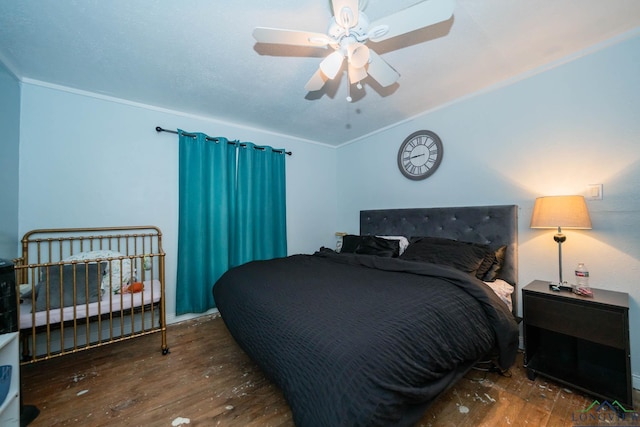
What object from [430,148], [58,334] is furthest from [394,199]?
[58,334]

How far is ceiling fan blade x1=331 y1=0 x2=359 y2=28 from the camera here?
1.16m

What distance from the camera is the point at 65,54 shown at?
1.80m

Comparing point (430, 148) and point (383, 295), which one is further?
point (430, 148)

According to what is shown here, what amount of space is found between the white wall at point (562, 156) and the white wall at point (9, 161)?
3754 millimetres

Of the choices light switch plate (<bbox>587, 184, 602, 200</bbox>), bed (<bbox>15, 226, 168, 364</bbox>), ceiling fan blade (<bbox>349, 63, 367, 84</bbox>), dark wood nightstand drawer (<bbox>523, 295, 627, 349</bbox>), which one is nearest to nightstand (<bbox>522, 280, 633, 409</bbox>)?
dark wood nightstand drawer (<bbox>523, 295, 627, 349</bbox>)

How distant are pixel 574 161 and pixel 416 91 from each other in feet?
4.54

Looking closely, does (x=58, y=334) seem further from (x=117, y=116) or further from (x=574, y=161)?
(x=574, y=161)

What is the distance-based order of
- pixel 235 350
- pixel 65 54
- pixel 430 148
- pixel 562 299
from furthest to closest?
pixel 430 148 < pixel 235 350 < pixel 65 54 < pixel 562 299

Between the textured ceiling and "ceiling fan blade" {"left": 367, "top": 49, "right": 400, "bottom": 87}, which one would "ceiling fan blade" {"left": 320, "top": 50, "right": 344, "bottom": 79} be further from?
the textured ceiling

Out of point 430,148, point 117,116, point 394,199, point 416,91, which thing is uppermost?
point 416,91

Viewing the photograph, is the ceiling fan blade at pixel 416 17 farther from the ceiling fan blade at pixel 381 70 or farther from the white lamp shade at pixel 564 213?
the white lamp shade at pixel 564 213

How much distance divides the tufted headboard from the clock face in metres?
0.46

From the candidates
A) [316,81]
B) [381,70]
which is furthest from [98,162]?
[381,70]

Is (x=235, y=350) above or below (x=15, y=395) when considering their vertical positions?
below
